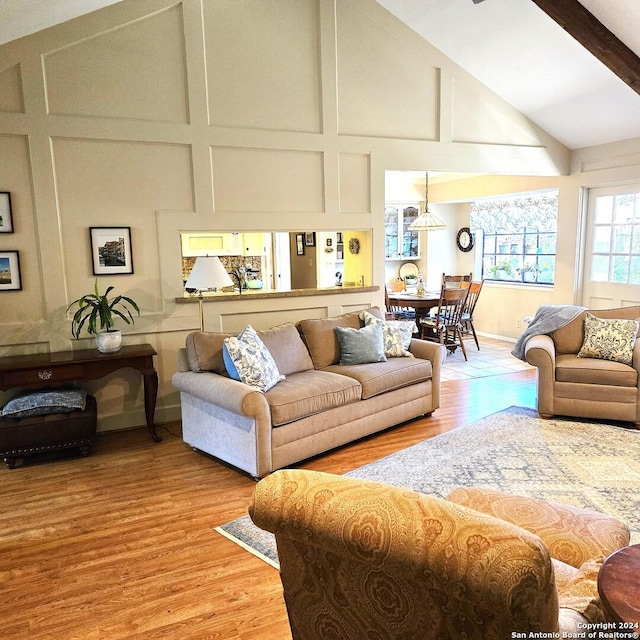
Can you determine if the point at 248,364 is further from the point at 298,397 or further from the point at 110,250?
the point at 110,250

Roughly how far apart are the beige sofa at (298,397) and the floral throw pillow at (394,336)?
0.08 m

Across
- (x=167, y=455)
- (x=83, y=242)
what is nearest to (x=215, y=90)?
(x=83, y=242)

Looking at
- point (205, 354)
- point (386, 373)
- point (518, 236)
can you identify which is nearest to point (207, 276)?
point (205, 354)

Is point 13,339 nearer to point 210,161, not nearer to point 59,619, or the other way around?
point 210,161

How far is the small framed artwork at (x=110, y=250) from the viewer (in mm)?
4176

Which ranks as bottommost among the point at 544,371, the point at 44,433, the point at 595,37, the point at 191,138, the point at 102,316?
the point at 44,433

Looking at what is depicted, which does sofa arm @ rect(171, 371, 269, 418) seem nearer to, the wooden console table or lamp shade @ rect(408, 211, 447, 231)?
the wooden console table

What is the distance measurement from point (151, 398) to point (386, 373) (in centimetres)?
186

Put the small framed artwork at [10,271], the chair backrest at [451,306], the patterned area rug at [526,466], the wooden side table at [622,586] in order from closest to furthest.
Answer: the wooden side table at [622,586], the patterned area rug at [526,466], the small framed artwork at [10,271], the chair backrest at [451,306]

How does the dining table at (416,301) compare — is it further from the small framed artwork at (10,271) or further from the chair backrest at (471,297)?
the small framed artwork at (10,271)

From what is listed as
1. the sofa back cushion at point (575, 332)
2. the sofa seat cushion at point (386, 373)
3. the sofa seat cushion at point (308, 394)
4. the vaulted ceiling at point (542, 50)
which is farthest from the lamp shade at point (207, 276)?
the sofa back cushion at point (575, 332)

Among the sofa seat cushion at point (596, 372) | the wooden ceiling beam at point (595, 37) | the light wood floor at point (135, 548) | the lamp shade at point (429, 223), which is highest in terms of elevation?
the wooden ceiling beam at point (595, 37)

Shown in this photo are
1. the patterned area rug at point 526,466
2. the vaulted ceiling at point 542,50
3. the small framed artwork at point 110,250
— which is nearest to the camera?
the patterned area rug at point 526,466

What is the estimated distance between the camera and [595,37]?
A: 4211mm
